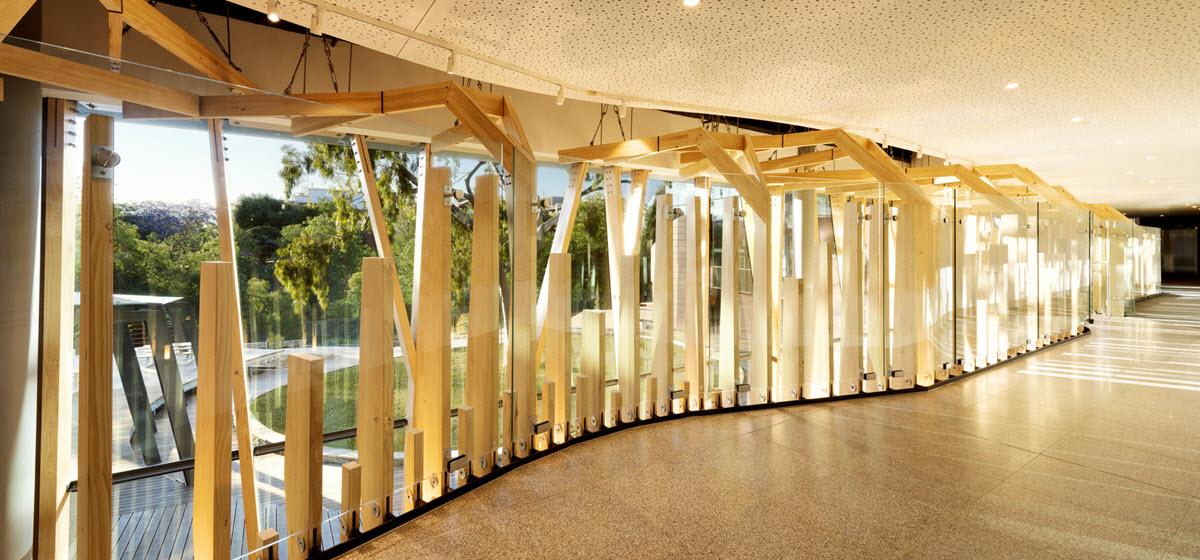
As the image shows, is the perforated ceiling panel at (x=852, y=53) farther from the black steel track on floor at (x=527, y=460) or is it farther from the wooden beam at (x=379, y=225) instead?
the black steel track on floor at (x=527, y=460)

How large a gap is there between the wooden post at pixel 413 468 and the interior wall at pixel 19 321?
101 centimetres

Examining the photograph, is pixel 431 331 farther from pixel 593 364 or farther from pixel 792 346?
pixel 792 346

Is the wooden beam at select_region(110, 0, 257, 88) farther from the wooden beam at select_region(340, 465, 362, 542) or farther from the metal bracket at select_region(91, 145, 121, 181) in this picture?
the wooden beam at select_region(340, 465, 362, 542)

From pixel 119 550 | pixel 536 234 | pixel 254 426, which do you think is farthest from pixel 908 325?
pixel 119 550

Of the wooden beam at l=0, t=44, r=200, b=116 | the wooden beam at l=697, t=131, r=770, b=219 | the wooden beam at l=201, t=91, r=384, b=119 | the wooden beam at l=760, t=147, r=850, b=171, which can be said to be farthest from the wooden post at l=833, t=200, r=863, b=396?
the wooden beam at l=0, t=44, r=200, b=116

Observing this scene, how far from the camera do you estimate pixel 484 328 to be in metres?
2.47

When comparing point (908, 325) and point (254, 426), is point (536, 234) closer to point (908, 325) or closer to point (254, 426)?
point (254, 426)

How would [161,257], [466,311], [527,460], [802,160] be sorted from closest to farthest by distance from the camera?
[161,257], [466,311], [527,460], [802,160]

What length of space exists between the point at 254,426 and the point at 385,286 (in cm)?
56

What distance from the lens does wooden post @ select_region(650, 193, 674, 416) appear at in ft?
10.6

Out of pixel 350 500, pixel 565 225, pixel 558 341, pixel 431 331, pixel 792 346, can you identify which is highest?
pixel 565 225

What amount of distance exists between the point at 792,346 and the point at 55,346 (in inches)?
134

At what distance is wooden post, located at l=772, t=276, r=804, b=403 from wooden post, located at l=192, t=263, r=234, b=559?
2.99 m

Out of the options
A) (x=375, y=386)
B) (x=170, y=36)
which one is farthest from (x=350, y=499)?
(x=170, y=36)
